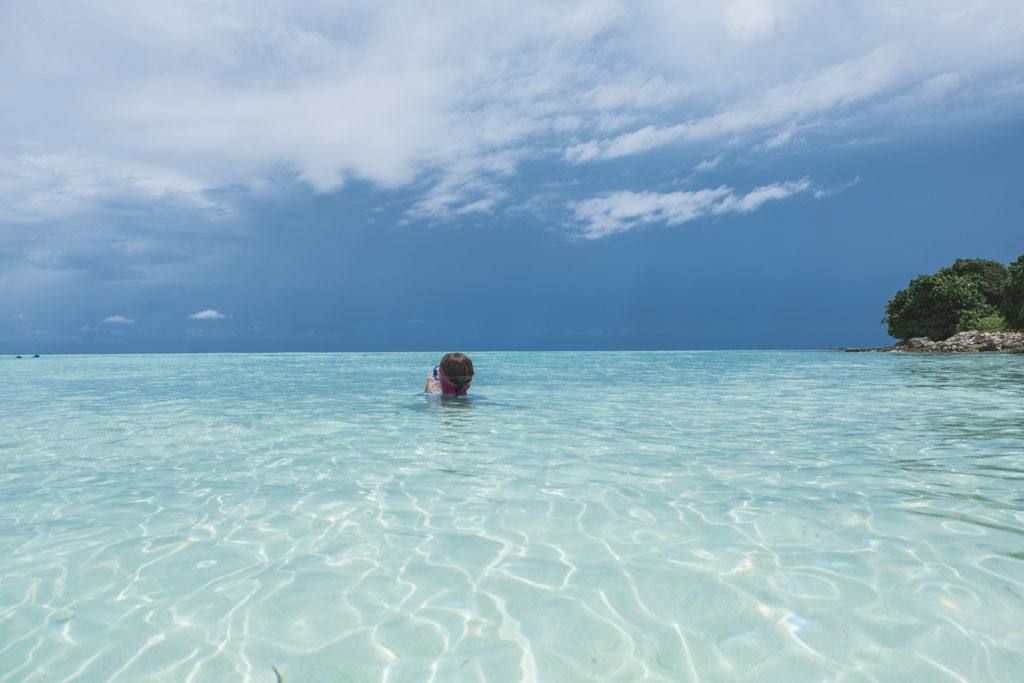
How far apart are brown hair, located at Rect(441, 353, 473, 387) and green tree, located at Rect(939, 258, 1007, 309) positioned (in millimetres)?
74195

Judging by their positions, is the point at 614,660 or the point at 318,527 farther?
the point at 318,527

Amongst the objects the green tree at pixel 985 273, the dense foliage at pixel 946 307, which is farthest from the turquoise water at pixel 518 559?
the green tree at pixel 985 273

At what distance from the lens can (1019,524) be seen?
14.5 feet

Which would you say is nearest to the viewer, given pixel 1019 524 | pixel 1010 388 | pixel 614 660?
pixel 614 660

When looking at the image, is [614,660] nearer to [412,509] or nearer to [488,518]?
[488,518]

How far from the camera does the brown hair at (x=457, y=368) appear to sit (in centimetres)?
1259

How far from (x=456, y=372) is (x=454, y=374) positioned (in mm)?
107

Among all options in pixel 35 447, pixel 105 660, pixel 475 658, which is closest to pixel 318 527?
pixel 105 660

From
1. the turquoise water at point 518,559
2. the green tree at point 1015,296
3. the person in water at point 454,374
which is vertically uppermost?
the green tree at point 1015,296

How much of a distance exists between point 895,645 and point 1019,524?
105 inches

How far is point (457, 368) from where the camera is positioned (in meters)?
12.7

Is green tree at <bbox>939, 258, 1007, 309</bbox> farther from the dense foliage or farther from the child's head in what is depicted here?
the child's head

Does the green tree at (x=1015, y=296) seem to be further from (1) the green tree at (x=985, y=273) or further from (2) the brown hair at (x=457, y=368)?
(2) the brown hair at (x=457, y=368)

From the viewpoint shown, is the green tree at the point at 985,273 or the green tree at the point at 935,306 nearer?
the green tree at the point at 935,306
